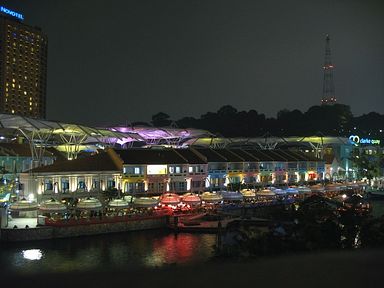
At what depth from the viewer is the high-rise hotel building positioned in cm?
13088

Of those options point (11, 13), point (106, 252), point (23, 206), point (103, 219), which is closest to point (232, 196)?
point (103, 219)

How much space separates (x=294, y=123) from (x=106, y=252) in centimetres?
9561

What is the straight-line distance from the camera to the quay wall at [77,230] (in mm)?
34562

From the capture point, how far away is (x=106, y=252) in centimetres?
3322

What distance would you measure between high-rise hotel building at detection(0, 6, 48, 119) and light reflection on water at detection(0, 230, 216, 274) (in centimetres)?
9983

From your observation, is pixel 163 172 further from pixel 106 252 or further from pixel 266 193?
pixel 106 252

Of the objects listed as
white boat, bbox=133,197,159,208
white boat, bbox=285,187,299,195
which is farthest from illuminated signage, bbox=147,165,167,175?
white boat, bbox=285,187,299,195

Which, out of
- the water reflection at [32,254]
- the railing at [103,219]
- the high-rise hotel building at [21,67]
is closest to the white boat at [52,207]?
the railing at [103,219]

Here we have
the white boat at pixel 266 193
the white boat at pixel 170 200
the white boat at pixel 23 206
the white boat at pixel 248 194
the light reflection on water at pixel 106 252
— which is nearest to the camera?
the light reflection on water at pixel 106 252

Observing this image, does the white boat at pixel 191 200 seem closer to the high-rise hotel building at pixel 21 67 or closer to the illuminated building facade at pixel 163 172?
the illuminated building facade at pixel 163 172

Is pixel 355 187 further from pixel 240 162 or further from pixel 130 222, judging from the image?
pixel 130 222

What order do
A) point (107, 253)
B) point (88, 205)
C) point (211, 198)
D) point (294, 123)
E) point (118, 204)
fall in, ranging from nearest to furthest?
point (107, 253) < point (88, 205) < point (118, 204) < point (211, 198) < point (294, 123)

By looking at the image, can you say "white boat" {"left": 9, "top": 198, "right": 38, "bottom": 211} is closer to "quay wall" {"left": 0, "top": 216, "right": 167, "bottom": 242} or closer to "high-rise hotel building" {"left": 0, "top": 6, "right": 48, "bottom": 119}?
"quay wall" {"left": 0, "top": 216, "right": 167, "bottom": 242}

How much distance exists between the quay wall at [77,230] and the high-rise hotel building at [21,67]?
317 ft
